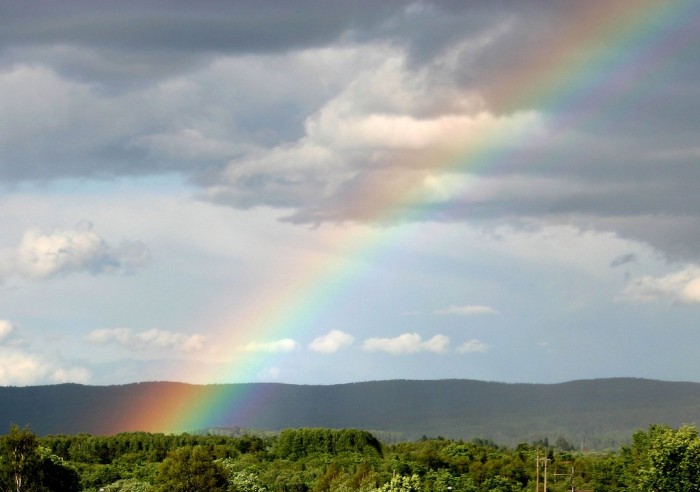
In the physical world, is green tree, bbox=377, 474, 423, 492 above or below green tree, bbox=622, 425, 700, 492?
below

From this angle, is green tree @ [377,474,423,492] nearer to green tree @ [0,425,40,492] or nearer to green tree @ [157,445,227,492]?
green tree @ [157,445,227,492]

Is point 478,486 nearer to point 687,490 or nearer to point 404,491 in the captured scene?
point 687,490

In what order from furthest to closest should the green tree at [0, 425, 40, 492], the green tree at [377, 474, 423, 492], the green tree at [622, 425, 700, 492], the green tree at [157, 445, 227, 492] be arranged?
the green tree at [622, 425, 700, 492] → the green tree at [157, 445, 227, 492] → the green tree at [0, 425, 40, 492] → the green tree at [377, 474, 423, 492]

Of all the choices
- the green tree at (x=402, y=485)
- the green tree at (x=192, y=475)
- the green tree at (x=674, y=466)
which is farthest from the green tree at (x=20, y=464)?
the green tree at (x=674, y=466)

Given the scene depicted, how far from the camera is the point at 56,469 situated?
527 ft

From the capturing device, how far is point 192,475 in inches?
5167

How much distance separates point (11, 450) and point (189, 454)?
64.9ft

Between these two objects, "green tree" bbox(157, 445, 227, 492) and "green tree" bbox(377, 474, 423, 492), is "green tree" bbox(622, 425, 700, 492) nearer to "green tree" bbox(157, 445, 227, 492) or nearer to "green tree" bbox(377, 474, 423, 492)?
"green tree" bbox(377, 474, 423, 492)

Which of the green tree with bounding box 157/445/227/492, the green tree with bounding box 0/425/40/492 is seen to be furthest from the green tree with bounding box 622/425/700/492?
the green tree with bounding box 0/425/40/492

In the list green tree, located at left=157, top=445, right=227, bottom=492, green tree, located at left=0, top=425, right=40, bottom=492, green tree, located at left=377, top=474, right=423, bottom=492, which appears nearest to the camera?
green tree, located at left=377, top=474, right=423, bottom=492

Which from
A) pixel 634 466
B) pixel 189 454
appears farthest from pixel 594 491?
pixel 189 454

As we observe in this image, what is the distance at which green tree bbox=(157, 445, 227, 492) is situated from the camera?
13075 cm

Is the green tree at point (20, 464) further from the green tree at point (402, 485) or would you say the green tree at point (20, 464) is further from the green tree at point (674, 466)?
the green tree at point (674, 466)

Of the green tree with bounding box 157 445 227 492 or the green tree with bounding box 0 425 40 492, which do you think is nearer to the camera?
the green tree with bounding box 0 425 40 492
